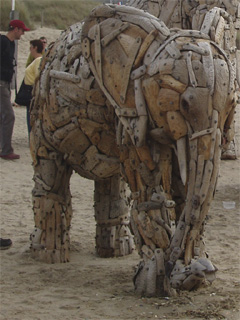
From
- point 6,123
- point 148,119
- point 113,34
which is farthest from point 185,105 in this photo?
point 6,123

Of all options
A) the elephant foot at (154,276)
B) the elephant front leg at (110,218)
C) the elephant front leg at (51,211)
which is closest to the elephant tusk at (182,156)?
the elephant foot at (154,276)

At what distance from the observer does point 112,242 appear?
592cm

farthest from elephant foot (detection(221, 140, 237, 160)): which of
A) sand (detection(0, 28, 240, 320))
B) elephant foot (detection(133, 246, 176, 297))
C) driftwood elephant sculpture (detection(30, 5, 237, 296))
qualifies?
elephant foot (detection(133, 246, 176, 297))

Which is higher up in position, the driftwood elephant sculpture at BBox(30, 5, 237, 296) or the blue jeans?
the driftwood elephant sculpture at BBox(30, 5, 237, 296)

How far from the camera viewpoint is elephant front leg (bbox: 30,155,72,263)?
550 centimetres

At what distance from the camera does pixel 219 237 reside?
6559 millimetres

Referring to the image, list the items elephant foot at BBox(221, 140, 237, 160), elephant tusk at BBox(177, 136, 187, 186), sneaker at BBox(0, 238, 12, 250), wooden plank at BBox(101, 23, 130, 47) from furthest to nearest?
1. elephant foot at BBox(221, 140, 237, 160)
2. sneaker at BBox(0, 238, 12, 250)
3. wooden plank at BBox(101, 23, 130, 47)
4. elephant tusk at BBox(177, 136, 187, 186)

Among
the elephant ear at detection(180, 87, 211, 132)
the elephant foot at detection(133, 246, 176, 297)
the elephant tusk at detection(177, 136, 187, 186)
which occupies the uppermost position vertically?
the elephant ear at detection(180, 87, 211, 132)

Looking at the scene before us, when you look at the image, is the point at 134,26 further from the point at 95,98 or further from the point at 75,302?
the point at 75,302

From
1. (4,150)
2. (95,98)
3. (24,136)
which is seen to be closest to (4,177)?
(4,150)

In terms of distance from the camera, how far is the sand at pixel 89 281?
4305mm

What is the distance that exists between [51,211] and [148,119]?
175cm

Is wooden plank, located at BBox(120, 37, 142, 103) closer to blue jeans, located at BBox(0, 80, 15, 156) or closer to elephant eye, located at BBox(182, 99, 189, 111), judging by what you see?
elephant eye, located at BBox(182, 99, 189, 111)

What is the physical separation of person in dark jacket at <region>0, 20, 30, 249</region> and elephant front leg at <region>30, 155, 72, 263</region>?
4.32 m
